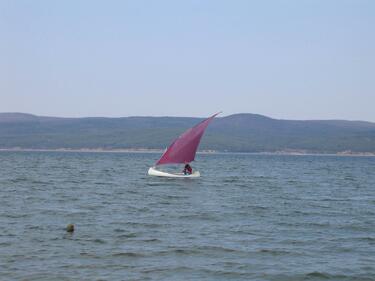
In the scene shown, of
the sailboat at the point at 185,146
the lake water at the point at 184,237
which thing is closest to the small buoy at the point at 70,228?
the lake water at the point at 184,237

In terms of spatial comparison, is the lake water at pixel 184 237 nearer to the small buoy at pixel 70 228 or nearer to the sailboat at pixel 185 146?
the small buoy at pixel 70 228

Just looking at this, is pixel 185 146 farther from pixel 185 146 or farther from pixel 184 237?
pixel 184 237

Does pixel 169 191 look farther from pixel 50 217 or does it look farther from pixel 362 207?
pixel 50 217

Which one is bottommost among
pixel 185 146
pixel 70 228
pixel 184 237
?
pixel 184 237

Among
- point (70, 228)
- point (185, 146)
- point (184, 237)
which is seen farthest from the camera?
point (185, 146)

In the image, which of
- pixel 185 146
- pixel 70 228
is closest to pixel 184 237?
pixel 70 228

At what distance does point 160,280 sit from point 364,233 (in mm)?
14635

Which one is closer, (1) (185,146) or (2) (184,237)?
(2) (184,237)

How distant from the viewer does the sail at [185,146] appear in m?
71.7

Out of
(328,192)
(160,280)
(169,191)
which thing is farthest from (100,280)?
(328,192)

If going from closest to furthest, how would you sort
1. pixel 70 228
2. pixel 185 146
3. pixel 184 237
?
pixel 184 237 → pixel 70 228 → pixel 185 146

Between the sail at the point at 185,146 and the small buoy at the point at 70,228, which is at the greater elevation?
the sail at the point at 185,146

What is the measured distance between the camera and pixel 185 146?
72125 millimetres

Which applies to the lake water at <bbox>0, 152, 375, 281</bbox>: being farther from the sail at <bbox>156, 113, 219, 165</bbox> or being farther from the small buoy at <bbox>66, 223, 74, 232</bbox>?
the sail at <bbox>156, 113, 219, 165</bbox>
